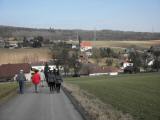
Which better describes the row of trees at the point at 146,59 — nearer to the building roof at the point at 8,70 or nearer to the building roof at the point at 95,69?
the building roof at the point at 95,69

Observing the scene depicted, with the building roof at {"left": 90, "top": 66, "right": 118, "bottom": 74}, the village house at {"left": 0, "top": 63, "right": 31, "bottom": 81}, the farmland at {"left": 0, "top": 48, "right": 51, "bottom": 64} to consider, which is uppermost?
the farmland at {"left": 0, "top": 48, "right": 51, "bottom": 64}

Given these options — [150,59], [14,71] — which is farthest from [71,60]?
[150,59]

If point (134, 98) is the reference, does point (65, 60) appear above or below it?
below

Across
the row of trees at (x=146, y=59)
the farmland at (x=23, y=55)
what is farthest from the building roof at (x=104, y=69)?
the farmland at (x=23, y=55)

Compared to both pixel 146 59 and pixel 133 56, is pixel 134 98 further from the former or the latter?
pixel 146 59

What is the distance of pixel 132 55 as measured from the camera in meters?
157

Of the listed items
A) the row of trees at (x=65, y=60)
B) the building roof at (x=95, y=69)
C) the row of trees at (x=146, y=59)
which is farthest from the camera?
the building roof at (x=95, y=69)

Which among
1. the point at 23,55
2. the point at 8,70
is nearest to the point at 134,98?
the point at 8,70

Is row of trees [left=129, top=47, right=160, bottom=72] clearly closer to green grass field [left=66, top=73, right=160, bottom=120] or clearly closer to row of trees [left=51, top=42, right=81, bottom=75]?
row of trees [left=51, top=42, right=81, bottom=75]

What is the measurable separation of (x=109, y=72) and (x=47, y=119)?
427ft

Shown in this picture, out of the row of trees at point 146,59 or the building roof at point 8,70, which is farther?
the row of trees at point 146,59

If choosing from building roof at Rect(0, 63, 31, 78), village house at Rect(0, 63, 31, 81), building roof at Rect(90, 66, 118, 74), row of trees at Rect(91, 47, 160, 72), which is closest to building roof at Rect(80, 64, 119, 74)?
building roof at Rect(90, 66, 118, 74)

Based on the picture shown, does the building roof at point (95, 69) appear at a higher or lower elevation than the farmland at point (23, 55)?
lower

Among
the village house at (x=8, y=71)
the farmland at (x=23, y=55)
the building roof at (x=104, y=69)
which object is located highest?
the farmland at (x=23, y=55)
